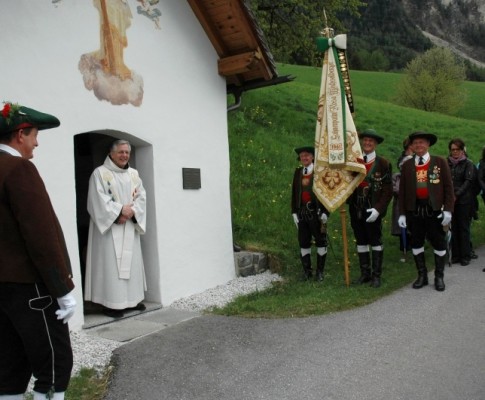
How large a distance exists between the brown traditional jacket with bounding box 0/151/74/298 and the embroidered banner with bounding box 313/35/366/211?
4655mm

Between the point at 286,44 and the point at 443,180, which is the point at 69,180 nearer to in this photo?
the point at 443,180

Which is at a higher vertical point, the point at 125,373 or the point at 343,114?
the point at 343,114

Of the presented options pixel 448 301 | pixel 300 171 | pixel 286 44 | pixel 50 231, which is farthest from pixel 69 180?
pixel 286 44

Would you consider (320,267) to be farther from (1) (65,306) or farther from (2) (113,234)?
(1) (65,306)

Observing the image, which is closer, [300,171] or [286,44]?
[300,171]

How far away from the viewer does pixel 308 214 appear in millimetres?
7633

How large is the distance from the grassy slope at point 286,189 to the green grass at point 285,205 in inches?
0.5

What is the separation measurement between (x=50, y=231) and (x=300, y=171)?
5.18 m

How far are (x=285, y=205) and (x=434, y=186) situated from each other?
418 centimetres

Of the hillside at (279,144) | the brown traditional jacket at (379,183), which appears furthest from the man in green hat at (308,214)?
the hillside at (279,144)

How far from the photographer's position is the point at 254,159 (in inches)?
501

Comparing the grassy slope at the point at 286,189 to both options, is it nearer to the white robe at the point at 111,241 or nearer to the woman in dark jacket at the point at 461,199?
the woman in dark jacket at the point at 461,199

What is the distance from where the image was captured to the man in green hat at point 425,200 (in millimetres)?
6828

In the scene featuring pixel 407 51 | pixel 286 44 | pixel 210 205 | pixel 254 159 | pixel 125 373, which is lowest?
pixel 125 373
